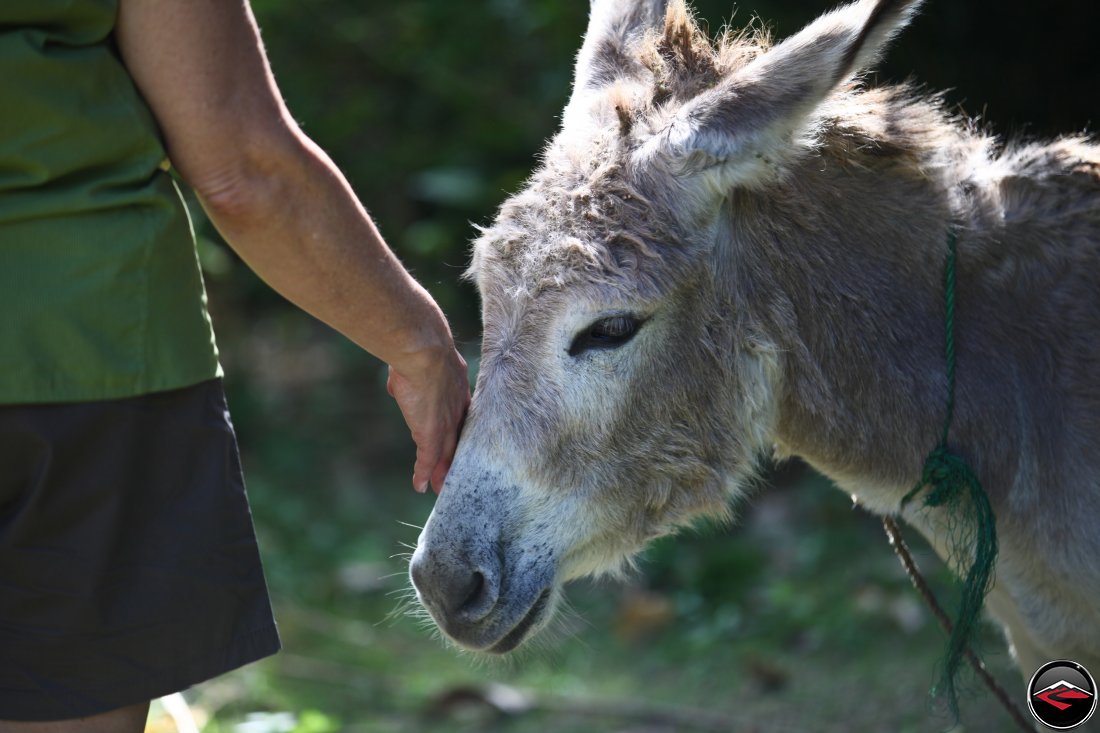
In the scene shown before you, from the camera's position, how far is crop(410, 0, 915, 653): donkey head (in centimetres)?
245

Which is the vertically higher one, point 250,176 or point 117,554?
point 250,176

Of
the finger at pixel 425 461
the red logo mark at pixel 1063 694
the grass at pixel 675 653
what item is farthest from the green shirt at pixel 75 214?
the red logo mark at pixel 1063 694

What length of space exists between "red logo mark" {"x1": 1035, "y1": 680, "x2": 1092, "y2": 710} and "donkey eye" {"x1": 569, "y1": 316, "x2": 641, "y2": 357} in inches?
56.5

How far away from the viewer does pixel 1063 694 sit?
105 inches

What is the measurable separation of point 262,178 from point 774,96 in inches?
45.9

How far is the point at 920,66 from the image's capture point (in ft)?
16.8

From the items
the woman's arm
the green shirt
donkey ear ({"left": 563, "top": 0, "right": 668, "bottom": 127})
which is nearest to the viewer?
the green shirt

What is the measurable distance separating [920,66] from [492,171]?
336 centimetres

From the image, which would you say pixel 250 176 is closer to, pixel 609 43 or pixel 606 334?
pixel 606 334

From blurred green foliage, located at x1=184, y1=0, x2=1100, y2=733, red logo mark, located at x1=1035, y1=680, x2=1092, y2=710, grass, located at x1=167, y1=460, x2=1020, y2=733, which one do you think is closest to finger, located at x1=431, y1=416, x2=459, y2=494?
blurred green foliage, located at x1=184, y1=0, x2=1100, y2=733

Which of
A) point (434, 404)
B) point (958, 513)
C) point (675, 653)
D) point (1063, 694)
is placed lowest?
point (675, 653)

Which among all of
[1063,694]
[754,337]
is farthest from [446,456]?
[1063,694]

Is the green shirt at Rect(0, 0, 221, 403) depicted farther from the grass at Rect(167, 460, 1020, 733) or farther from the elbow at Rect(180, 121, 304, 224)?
the grass at Rect(167, 460, 1020, 733)

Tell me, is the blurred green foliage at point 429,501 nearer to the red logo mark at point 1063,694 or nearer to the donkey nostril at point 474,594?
the donkey nostril at point 474,594
